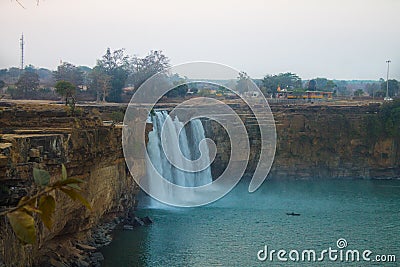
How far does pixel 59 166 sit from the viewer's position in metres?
12.9

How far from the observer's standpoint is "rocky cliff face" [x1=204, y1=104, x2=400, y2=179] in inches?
1357

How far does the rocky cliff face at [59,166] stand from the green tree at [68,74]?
29386 mm

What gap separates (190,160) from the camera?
94.7ft

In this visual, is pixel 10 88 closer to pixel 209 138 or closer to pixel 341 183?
pixel 209 138

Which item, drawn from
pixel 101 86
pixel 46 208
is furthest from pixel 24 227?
pixel 101 86

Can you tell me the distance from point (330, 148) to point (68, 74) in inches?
1052

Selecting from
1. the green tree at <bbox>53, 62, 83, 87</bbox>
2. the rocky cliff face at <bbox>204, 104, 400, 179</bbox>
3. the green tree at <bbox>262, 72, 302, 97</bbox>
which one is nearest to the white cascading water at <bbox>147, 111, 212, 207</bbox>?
the rocky cliff face at <bbox>204, 104, 400, 179</bbox>

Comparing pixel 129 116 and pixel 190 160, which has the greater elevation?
pixel 129 116

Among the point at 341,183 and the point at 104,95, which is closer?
the point at 341,183

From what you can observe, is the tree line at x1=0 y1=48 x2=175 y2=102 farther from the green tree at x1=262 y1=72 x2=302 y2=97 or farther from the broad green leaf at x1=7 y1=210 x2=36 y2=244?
the broad green leaf at x1=7 y1=210 x2=36 y2=244

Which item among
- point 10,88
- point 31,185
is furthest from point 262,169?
point 31,185

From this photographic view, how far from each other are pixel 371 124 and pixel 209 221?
18793 mm

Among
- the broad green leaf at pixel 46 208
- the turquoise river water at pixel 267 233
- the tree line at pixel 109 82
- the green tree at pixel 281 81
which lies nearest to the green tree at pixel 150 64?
the tree line at pixel 109 82

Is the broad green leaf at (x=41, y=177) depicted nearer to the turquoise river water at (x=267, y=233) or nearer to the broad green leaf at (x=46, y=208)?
the broad green leaf at (x=46, y=208)
